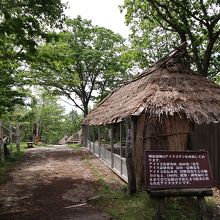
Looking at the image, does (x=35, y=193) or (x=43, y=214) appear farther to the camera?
(x=35, y=193)

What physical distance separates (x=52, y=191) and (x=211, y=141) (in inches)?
246

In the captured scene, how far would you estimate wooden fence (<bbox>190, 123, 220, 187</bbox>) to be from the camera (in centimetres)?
1091

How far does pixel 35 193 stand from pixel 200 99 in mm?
6903

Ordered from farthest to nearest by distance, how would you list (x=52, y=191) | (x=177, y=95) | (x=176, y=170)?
(x=52, y=191) < (x=177, y=95) < (x=176, y=170)

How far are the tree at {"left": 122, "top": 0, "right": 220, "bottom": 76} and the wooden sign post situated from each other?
377 inches

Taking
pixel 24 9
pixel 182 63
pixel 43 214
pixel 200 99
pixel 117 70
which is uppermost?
pixel 117 70

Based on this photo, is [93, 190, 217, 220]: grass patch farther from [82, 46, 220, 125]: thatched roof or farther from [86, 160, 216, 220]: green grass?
[82, 46, 220, 125]: thatched roof

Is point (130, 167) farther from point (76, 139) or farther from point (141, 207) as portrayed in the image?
point (76, 139)

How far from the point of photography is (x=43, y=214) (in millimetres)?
8602

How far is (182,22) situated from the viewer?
63.1 ft

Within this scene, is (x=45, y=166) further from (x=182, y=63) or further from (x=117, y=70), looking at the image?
(x=117, y=70)

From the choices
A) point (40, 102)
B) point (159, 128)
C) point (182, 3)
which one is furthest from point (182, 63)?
point (40, 102)

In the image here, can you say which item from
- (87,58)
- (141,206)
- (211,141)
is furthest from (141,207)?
(87,58)

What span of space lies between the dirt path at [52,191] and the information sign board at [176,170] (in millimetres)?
2007
